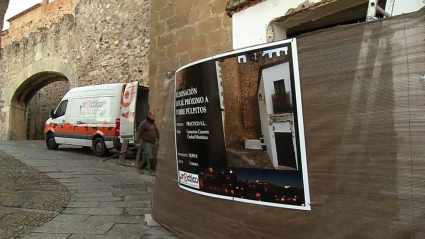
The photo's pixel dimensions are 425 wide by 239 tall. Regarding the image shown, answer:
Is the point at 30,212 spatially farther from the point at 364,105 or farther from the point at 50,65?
the point at 50,65

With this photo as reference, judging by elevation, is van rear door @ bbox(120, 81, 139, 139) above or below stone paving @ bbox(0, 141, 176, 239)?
above

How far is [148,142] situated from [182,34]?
3.19m

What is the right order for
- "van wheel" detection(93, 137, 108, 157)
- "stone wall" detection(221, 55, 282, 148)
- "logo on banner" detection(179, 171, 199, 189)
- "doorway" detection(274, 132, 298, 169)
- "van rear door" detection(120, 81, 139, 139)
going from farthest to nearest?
"van wheel" detection(93, 137, 108, 157)
"van rear door" detection(120, 81, 139, 139)
"logo on banner" detection(179, 171, 199, 189)
"stone wall" detection(221, 55, 282, 148)
"doorway" detection(274, 132, 298, 169)

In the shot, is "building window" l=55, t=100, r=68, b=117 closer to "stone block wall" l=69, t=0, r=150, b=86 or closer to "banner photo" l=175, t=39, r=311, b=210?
"stone block wall" l=69, t=0, r=150, b=86

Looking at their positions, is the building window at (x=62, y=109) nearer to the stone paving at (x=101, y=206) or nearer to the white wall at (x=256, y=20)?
the stone paving at (x=101, y=206)

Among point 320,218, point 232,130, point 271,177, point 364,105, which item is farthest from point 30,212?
point 364,105

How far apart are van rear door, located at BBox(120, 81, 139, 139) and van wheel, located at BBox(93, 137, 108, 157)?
0.88 m

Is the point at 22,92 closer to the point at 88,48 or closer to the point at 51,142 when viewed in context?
the point at 88,48

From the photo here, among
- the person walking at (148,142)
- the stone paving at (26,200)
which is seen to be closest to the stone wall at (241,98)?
the stone paving at (26,200)

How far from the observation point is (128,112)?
10.0 metres

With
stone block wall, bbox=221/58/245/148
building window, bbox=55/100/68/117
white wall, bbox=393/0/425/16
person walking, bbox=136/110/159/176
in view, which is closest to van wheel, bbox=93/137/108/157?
building window, bbox=55/100/68/117

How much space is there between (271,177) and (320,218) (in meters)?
0.39

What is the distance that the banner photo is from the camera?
2141mm

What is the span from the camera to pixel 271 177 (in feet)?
7.37
